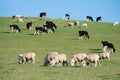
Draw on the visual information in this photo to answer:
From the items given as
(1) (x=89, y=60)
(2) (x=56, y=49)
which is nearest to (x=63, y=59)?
(1) (x=89, y=60)

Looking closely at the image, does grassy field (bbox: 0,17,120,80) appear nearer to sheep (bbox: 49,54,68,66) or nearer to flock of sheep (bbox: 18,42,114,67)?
flock of sheep (bbox: 18,42,114,67)

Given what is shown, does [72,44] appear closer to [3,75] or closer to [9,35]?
[9,35]

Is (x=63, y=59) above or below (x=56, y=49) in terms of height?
below

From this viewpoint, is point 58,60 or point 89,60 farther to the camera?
point 58,60

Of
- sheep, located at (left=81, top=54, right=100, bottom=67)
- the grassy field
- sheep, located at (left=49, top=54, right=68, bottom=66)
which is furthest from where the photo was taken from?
sheep, located at (left=49, top=54, right=68, bottom=66)

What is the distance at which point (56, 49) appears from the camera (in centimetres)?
4175

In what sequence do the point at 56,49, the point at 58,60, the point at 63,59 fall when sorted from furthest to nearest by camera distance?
the point at 56,49, the point at 63,59, the point at 58,60

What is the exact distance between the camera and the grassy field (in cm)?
2052

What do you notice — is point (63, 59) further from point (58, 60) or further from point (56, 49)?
point (56, 49)

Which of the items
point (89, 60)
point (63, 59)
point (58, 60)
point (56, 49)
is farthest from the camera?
point (56, 49)

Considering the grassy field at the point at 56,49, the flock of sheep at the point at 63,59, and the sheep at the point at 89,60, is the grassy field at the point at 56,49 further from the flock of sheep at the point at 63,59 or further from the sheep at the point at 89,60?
the flock of sheep at the point at 63,59

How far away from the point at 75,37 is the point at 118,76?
33.2m

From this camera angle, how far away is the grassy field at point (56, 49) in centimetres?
2052

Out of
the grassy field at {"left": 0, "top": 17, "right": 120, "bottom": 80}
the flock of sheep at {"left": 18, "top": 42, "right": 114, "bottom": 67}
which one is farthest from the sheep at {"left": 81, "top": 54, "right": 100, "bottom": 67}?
the grassy field at {"left": 0, "top": 17, "right": 120, "bottom": 80}
